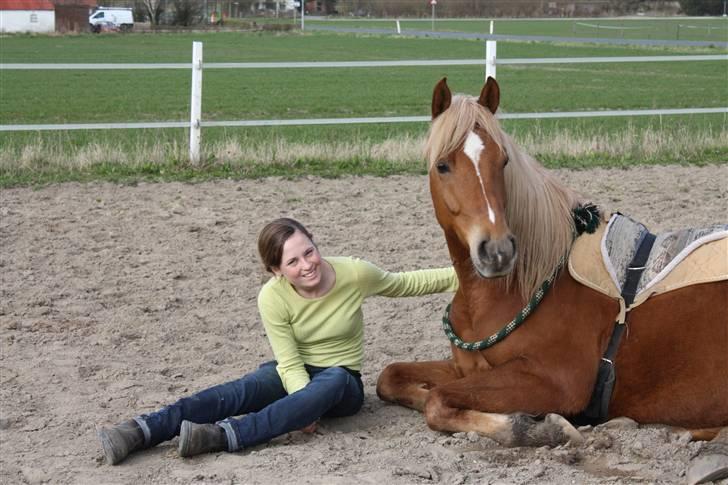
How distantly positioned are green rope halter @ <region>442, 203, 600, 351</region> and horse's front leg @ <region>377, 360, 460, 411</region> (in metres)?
0.35

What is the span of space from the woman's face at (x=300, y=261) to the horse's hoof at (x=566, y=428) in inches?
44.5

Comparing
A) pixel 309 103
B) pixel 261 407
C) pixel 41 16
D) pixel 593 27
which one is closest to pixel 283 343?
pixel 261 407

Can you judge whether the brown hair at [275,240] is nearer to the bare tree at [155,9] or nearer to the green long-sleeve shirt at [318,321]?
the green long-sleeve shirt at [318,321]

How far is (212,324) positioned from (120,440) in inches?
82.1

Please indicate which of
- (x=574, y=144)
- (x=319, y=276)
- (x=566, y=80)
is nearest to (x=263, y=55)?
(x=566, y=80)

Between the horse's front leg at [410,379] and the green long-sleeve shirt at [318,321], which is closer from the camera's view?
the green long-sleeve shirt at [318,321]

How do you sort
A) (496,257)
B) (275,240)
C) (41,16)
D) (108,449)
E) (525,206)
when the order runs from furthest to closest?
(41,16) → (275,240) → (525,206) → (108,449) → (496,257)

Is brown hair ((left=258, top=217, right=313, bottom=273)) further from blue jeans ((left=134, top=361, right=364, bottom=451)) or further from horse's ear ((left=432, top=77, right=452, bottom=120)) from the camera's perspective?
horse's ear ((left=432, top=77, right=452, bottom=120))

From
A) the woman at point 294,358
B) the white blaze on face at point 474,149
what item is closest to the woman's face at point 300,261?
the woman at point 294,358

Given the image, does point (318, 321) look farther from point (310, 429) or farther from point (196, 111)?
point (196, 111)

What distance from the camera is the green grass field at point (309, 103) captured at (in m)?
10.8

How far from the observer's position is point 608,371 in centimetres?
410

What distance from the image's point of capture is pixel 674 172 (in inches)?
418

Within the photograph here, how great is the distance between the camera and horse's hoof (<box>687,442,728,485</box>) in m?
3.53
